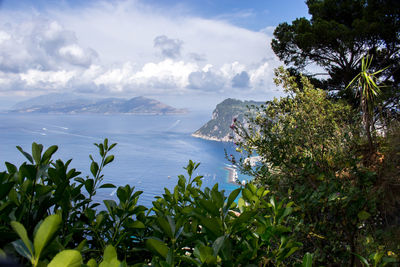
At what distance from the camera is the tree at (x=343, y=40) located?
930 centimetres

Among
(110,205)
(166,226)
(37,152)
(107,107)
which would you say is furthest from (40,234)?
(107,107)

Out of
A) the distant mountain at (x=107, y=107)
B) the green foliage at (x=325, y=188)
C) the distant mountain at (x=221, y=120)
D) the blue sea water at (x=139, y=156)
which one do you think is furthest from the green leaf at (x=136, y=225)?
the distant mountain at (x=107, y=107)

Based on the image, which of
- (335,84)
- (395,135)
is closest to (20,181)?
(395,135)

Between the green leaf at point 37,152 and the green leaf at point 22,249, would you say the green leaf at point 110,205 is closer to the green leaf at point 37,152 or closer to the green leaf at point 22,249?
the green leaf at point 37,152

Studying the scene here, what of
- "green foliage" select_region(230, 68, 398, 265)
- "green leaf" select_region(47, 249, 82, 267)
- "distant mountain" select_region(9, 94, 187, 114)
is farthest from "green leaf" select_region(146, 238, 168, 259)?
"distant mountain" select_region(9, 94, 187, 114)

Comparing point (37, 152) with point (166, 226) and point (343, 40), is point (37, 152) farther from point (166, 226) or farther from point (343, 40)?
point (343, 40)

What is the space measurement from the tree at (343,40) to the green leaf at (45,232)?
969cm

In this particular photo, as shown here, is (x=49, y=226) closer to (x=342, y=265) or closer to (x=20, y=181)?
(x=20, y=181)

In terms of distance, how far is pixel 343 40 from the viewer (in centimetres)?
968

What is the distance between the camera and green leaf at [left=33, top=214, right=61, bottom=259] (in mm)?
307

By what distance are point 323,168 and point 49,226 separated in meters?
2.15

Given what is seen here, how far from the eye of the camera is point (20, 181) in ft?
2.20

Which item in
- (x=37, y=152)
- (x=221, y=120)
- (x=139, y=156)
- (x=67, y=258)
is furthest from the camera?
(x=221, y=120)

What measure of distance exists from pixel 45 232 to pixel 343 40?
11.2 m
